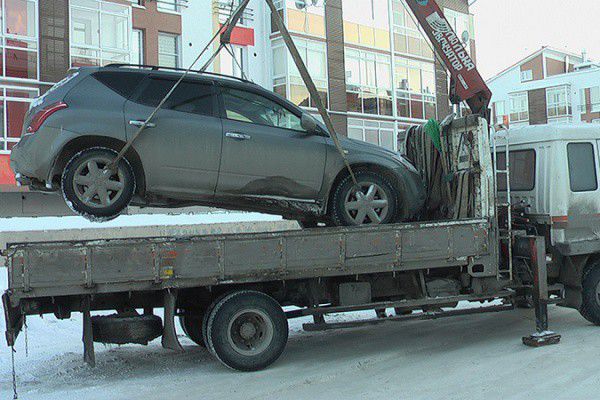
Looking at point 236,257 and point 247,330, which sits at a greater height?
point 236,257

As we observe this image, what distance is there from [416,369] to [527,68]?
52287mm

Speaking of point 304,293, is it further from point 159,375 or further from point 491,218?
point 491,218

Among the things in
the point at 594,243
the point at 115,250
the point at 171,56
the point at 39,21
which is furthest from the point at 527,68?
the point at 115,250

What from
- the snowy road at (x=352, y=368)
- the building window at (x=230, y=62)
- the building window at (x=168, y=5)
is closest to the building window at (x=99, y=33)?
the building window at (x=168, y=5)

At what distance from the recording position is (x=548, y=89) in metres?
49.8

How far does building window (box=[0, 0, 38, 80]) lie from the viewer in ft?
61.2

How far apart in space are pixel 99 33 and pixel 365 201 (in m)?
15.5

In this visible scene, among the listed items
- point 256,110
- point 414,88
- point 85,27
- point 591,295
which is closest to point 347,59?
point 414,88

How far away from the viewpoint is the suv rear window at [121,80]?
6.61 m

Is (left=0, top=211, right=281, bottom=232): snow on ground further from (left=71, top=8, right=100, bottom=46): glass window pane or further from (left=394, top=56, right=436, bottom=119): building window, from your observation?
(left=394, top=56, right=436, bottom=119): building window

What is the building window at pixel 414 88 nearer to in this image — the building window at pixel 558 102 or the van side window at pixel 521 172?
the van side window at pixel 521 172

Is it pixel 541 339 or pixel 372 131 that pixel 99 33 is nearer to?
pixel 372 131

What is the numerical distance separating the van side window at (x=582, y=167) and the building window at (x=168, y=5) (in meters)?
17.5

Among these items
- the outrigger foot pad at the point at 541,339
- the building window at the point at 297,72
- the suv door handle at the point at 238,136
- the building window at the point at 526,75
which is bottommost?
the outrigger foot pad at the point at 541,339
